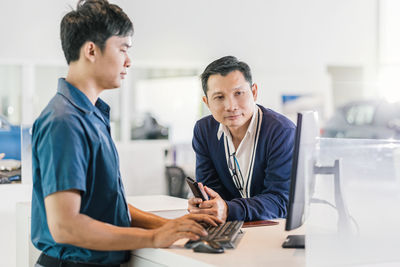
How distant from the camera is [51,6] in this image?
7812mm

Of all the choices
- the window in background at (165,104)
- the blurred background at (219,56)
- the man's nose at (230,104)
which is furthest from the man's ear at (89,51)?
the window in background at (165,104)

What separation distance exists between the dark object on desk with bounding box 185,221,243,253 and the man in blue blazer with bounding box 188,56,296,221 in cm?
31

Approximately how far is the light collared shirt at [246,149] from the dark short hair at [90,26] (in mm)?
964

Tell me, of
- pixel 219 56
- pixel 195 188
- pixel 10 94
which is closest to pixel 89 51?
pixel 195 188

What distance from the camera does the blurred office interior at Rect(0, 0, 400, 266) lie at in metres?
7.58

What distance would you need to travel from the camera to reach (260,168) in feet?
8.54

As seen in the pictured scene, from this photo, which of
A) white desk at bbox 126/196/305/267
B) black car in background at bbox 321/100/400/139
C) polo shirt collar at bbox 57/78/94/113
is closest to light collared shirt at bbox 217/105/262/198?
white desk at bbox 126/196/305/267

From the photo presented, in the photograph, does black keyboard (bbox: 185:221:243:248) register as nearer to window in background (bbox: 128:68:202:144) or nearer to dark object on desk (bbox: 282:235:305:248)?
dark object on desk (bbox: 282:235:305:248)

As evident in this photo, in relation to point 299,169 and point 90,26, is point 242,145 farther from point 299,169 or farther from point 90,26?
point 90,26

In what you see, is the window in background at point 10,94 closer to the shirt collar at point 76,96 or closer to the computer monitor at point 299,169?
the shirt collar at point 76,96

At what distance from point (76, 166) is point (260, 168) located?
1.13 m

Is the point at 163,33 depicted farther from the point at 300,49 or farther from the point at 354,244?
the point at 354,244

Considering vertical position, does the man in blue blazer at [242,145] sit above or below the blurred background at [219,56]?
below

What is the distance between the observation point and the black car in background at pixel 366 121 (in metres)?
8.57
